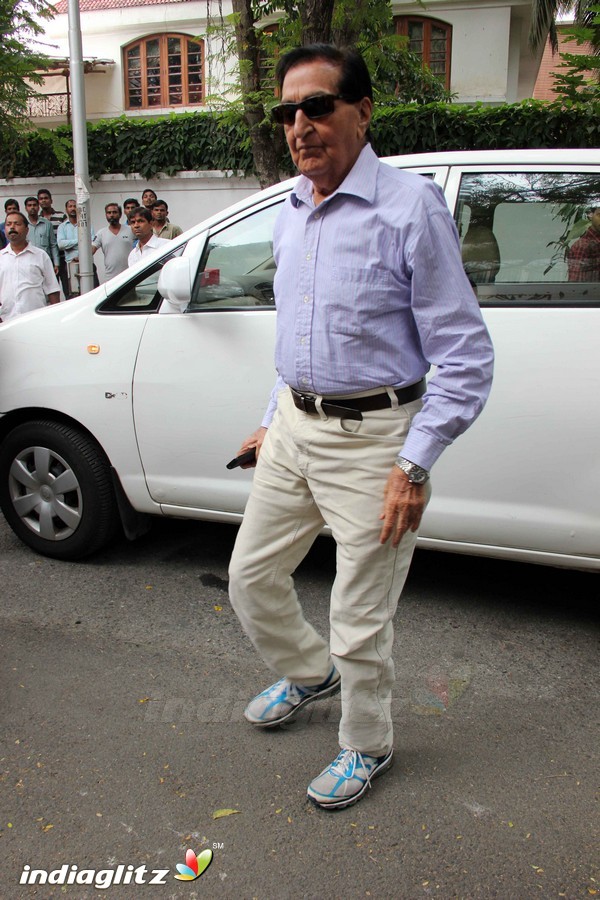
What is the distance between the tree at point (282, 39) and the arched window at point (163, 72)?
12027mm

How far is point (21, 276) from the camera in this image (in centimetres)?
791

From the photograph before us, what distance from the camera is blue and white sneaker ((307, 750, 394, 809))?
2.37m

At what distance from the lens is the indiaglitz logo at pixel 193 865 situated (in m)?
2.14

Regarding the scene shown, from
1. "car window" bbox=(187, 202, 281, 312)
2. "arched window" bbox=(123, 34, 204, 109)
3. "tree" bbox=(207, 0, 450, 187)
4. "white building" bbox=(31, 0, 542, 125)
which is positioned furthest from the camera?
"arched window" bbox=(123, 34, 204, 109)

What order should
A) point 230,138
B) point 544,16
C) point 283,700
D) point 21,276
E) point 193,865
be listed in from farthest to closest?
point 544,16 → point 230,138 → point 21,276 → point 283,700 → point 193,865

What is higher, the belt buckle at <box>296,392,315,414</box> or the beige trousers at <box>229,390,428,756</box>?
the belt buckle at <box>296,392,315,414</box>

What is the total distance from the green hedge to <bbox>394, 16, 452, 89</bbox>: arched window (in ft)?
21.2

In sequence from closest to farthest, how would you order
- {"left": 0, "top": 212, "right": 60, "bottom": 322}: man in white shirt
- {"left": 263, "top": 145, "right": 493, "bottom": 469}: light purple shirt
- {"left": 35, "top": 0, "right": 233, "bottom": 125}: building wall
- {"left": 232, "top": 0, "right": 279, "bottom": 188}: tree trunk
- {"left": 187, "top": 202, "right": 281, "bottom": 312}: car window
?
{"left": 263, "top": 145, "right": 493, "bottom": 469}: light purple shirt
{"left": 187, "top": 202, "right": 281, "bottom": 312}: car window
{"left": 0, "top": 212, "right": 60, "bottom": 322}: man in white shirt
{"left": 232, "top": 0, "right": 279, "bottom": 188}: tree trunk
{"left": 35, "top": 0, "right": 233, "bottom": 125}: building wall

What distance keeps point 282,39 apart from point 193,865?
293 inches

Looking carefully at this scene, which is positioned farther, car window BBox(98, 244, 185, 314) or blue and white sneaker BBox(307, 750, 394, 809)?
car window BBox(98, 244, 185, 314)

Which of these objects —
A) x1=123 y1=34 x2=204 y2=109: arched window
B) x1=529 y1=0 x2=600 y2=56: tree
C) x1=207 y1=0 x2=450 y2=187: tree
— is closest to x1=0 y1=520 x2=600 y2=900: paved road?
x1=207 y1=0 x2=450 y2=187: tree

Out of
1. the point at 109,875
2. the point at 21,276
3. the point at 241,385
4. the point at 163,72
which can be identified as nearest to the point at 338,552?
the point at 109,875

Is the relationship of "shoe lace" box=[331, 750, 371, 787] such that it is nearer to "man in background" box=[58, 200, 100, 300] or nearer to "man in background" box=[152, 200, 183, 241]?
"man in background" box=[152, 200, 183, 241]

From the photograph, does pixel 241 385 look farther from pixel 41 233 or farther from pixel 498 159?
Answer: pixel 41 233
